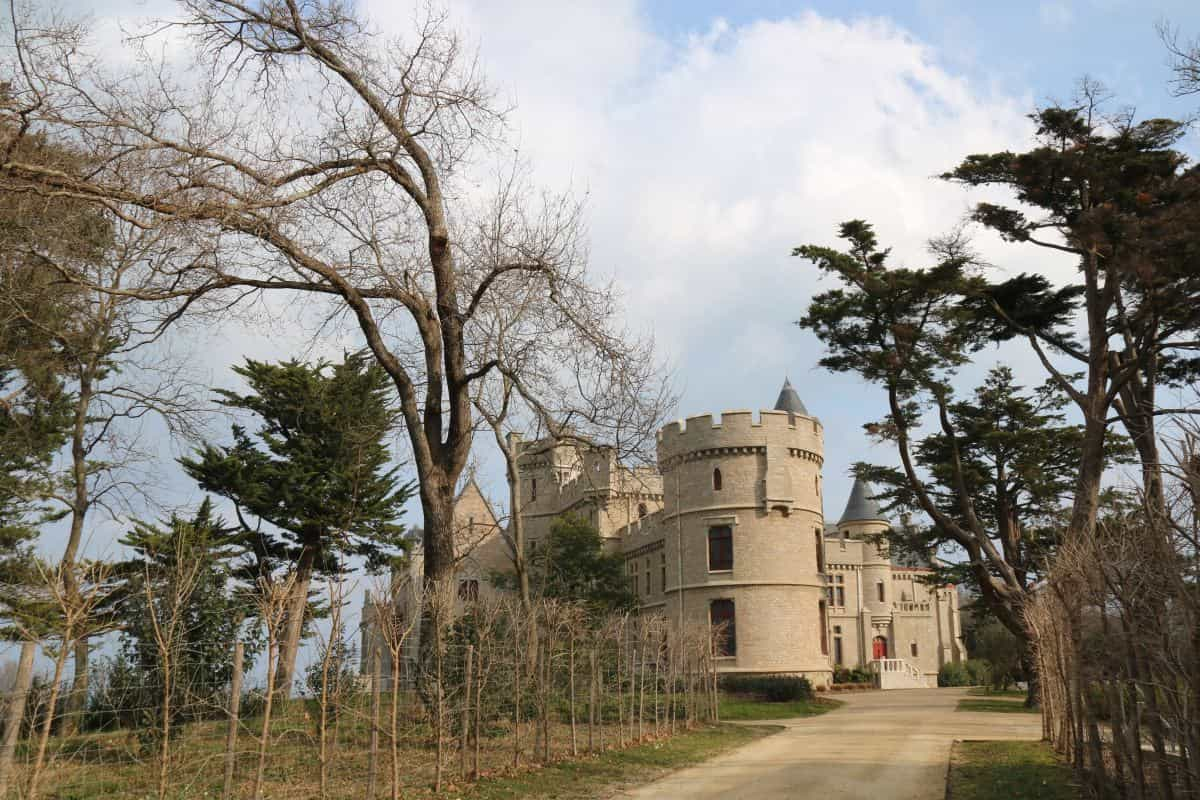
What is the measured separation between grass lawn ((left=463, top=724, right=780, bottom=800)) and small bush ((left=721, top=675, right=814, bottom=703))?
1295 cm

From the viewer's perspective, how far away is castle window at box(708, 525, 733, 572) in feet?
109

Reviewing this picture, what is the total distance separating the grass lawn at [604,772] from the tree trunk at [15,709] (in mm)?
4264

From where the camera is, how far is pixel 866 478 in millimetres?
25734

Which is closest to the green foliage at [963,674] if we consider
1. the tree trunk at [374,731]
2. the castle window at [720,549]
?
the castle window at [720,549]

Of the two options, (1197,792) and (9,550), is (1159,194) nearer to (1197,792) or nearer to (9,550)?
(1197,792)

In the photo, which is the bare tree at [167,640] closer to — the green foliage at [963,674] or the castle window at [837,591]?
Result: the green foliage at [963,674]

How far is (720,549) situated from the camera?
33.4m

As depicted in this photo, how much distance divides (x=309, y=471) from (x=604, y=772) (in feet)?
40.9

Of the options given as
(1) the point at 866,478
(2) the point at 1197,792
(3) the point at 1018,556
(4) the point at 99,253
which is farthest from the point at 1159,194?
(4) the point at 99,253

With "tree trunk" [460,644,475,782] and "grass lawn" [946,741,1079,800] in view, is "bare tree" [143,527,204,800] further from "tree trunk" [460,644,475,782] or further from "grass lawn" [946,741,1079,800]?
"grass lawn" [946,741,1079,800]

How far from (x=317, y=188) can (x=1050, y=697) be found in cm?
1240

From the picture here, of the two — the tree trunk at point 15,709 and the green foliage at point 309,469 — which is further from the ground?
the green foliage at point 309,469

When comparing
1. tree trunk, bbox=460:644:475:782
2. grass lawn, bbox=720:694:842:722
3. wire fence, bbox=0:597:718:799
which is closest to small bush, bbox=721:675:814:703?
grass lawn, bbox=720:694:842:722

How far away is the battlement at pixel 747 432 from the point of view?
110 ft
